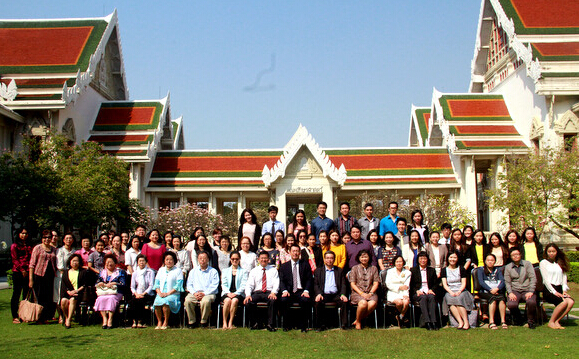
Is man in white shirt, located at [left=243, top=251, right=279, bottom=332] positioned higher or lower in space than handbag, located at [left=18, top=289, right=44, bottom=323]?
higher

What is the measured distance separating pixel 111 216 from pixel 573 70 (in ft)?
62.8

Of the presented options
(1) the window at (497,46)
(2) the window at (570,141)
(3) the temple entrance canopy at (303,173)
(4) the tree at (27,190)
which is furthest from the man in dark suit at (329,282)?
(1) the window at (497,46)

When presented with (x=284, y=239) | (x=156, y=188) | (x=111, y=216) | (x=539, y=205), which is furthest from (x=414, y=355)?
(x=156, y=188)

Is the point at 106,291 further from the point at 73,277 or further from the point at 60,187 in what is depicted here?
the point at 60,187

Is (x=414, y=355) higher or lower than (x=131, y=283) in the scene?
lower

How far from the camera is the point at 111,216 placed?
2119 cm

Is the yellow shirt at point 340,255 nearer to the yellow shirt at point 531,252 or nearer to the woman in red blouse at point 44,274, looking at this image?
the yellow shirt at point 531,252

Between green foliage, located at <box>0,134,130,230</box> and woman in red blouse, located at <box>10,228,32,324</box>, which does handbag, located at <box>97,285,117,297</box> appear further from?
green foliage, located at <box>0,134,130,230</box>

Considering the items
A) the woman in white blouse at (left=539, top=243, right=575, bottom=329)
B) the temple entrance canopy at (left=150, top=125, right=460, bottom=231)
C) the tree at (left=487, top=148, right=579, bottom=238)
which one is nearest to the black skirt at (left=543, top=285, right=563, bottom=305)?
the woman in white blouse at (left=539, top=243, right=575, bottom=329)

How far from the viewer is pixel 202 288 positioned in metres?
10.1

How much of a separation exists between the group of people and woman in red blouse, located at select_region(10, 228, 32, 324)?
2 centimetres

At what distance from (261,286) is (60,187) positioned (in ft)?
36.5

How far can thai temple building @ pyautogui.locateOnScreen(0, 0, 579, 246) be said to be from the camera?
23.2 meters

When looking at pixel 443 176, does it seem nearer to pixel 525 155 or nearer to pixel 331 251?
pixel 525 155
